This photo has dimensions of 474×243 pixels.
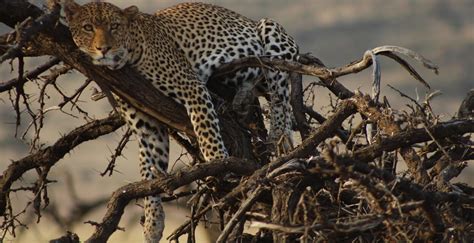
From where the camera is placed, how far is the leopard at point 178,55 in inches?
307

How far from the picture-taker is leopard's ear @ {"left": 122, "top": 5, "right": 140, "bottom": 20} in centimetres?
812

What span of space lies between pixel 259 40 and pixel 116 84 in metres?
1.73

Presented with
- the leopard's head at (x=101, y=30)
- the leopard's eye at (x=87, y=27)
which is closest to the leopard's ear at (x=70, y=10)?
the leopard's head at (x=101, y=30)

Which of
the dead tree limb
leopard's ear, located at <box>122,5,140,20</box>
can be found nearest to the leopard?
leopard's ear, located at <box>122,5,140,20</box>

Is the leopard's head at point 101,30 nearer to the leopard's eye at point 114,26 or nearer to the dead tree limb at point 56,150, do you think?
the leopard's eye at point 114,26

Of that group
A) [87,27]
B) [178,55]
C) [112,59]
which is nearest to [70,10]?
[87,27]

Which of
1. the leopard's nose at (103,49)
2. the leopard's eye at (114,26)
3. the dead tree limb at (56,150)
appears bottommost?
the dead tree limb at (56,150)

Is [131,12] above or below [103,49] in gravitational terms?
above

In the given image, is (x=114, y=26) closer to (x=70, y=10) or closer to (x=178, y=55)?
(x=70, y=10)

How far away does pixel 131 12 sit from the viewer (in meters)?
8.16

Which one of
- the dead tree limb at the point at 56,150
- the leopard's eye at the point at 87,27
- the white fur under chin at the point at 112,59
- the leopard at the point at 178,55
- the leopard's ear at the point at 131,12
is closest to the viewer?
the white fur under chin at the point at 112,59

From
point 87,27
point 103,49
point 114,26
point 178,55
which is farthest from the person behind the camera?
point 178,55

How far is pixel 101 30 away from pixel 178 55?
0.83 meters

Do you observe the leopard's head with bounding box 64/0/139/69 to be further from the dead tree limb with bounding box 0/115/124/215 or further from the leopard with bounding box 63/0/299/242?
the dead tree limb with bounding box 0/115/124/215
